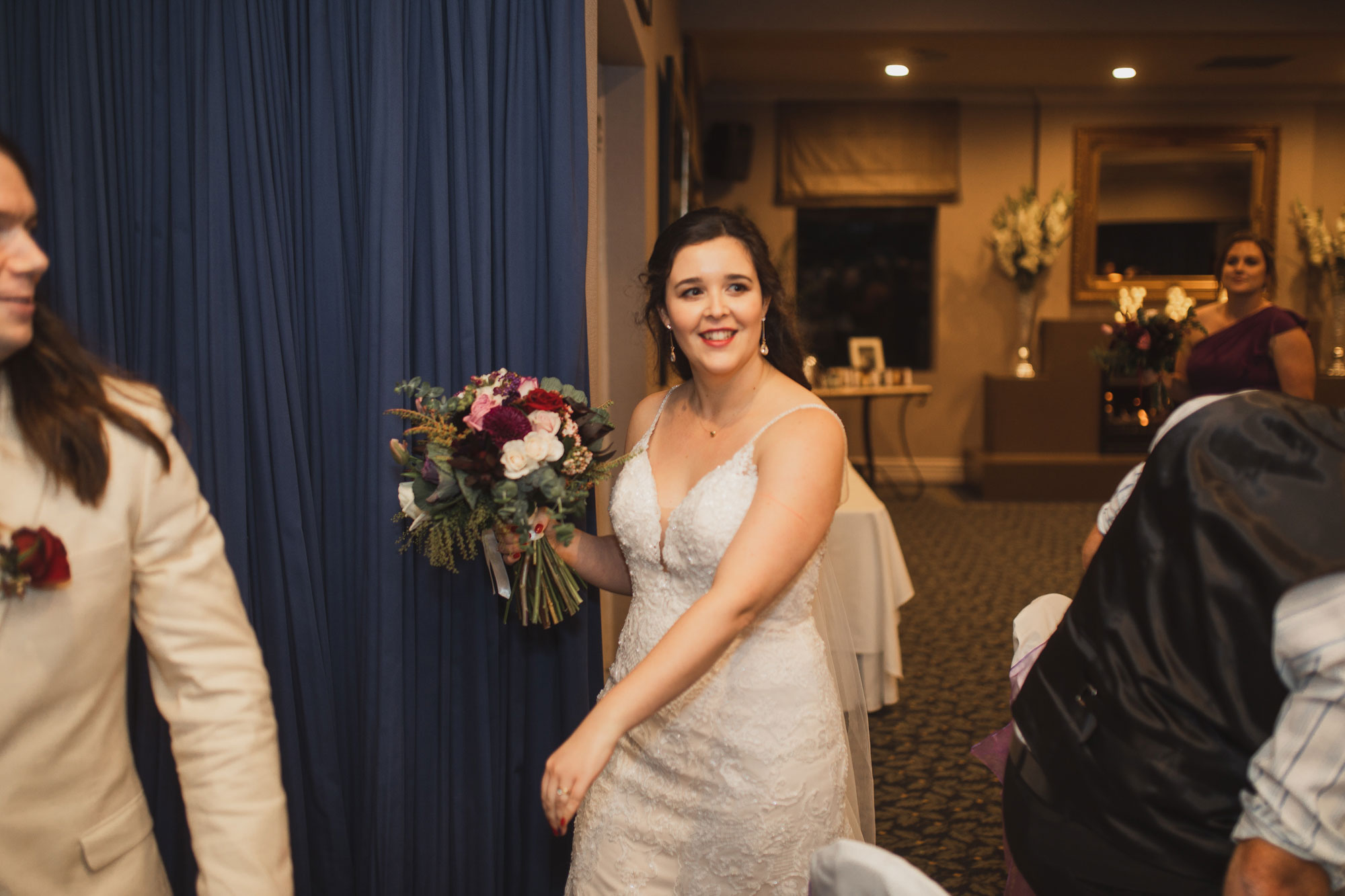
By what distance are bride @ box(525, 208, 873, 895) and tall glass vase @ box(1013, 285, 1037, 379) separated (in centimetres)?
672

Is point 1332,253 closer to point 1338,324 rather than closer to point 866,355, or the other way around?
point 1338,324

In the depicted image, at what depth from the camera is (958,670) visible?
4.20 m

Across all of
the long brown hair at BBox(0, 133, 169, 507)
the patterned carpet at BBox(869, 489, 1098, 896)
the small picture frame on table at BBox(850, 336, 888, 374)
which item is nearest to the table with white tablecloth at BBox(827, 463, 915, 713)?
the patterned carpet at BBox(869, 489, 1098, 896)

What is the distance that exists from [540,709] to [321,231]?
44.4 inches

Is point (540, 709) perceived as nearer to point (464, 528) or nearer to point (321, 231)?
point (464, 528)

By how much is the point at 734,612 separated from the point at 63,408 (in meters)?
0.96

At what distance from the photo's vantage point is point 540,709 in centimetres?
218

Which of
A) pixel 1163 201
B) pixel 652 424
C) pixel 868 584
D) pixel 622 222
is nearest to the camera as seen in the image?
pixel 652 424

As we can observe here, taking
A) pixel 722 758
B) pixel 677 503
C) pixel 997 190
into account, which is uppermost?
pixel 997 190

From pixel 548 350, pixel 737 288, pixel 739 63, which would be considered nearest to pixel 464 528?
pixel 548 350

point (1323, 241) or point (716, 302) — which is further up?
point (1323, 241)

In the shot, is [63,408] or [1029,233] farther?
[1029,233]

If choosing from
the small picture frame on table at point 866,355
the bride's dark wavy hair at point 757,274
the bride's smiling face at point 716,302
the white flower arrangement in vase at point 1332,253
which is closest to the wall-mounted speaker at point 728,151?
the small picture frame on table at point 866,355

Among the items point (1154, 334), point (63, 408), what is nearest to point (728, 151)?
point (1154, 334)
